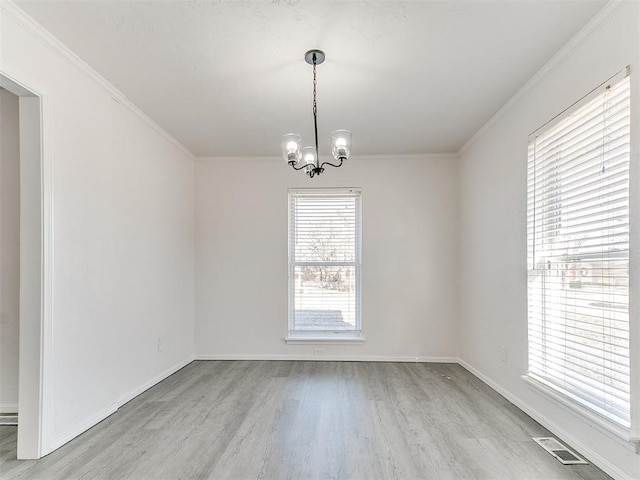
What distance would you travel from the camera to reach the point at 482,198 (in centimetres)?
394

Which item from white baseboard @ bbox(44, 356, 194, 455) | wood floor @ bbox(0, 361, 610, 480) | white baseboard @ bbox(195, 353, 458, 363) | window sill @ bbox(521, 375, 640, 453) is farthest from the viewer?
white baseboard @ bbox(195, 353, 458, 363)

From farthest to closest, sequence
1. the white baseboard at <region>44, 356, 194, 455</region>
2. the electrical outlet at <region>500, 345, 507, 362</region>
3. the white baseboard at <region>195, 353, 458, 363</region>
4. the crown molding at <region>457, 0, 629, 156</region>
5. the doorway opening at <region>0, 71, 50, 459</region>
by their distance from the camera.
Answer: the white baseboard at <region>195, 353, 458, 363</region>, the electrical outlet at <region>500, 345, 507, 362</region>, the white baseboard at <region>44, 356, 194, 455</region>, the doorway opening at <region>0, 71, 50, 459</region>, the crown molding at <region>457, 0, 629, 156</region>

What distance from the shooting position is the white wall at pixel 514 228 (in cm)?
200

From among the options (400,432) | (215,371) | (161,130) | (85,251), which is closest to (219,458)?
(400,432)

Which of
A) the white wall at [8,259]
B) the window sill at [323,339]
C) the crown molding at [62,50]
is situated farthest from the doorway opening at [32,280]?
the window sill at [323,339]

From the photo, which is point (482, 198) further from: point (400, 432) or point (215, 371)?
point (215, 371)

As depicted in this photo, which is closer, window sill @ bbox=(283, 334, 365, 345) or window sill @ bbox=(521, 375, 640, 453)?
window sill @ bbox=(521, 375, 640, 453)

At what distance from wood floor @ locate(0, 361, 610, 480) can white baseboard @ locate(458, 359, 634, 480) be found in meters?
0.06

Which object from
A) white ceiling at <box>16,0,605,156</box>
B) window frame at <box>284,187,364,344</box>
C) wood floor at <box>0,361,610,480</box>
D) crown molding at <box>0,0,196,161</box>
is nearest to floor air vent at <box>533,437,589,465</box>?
wood floor at <box>0,361,610,480</box>

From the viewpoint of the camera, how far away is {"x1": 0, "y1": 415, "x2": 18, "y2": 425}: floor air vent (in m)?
2.77

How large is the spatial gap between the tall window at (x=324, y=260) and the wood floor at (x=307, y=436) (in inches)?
40.6

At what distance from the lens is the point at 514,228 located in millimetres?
3209

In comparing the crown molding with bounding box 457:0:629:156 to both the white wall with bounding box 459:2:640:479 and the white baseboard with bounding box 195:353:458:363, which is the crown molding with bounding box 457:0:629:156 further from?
the white baseboard with bounding box 195:353:458:363

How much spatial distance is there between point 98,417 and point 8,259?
4.67 feet
